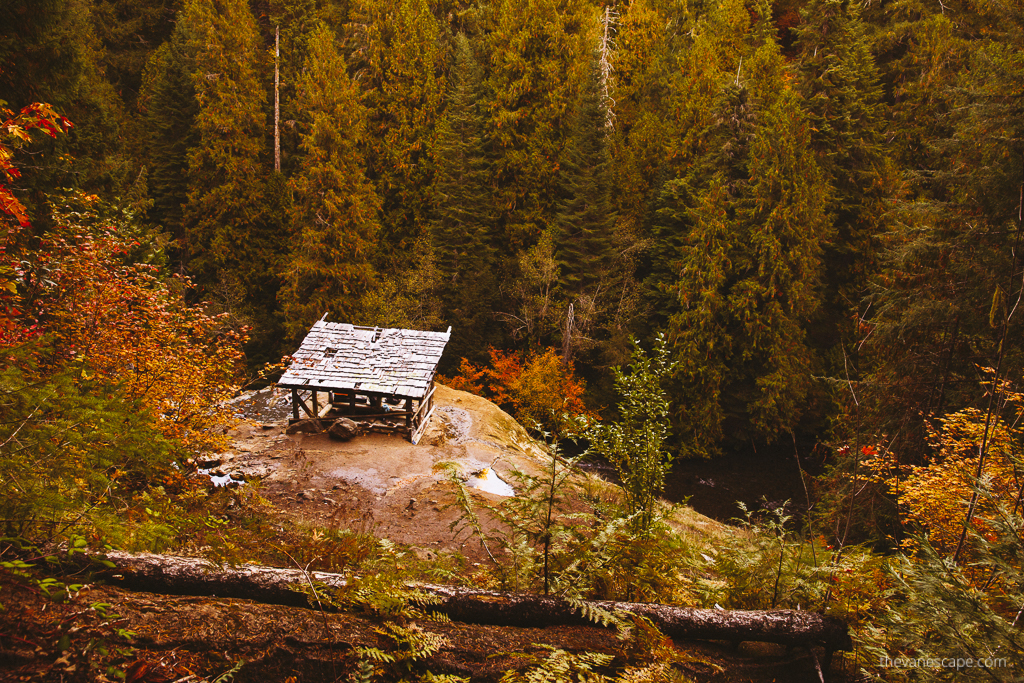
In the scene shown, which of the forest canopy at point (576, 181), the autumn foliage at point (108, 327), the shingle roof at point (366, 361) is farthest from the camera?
the forest canopy at point (576, 181)

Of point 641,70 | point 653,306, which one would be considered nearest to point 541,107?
point 641,70

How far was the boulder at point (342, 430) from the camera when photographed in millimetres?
14305

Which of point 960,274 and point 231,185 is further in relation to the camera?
point 231,185

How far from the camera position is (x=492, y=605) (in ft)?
11.7

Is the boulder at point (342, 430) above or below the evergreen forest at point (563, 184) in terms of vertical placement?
below

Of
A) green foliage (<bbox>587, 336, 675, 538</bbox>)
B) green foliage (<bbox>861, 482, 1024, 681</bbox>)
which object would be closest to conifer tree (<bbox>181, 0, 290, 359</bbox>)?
green foliage (<bbox>587, 336, 675, 538</bbox>)

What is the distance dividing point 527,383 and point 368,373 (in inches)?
393

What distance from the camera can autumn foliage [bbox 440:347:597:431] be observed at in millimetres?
22781

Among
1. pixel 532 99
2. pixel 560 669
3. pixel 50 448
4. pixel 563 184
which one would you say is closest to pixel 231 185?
pixel 532 99

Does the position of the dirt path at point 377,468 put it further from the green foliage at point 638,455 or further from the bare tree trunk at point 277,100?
the bare tree trunk at point 277,100

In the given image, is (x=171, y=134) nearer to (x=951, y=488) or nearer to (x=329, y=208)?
(x=329, y=208)

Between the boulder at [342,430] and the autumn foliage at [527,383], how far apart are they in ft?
29.2

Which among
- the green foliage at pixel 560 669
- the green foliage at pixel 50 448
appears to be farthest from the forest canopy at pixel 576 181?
the green foliage at pixel 560 669

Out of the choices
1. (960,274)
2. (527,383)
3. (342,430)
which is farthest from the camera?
(527,383)
